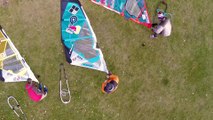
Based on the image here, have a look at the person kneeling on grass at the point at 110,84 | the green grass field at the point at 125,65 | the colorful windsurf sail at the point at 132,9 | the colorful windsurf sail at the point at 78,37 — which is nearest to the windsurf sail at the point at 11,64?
the green grass field at the point at 125,65

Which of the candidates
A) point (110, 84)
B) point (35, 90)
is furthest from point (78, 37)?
point (35, 90)

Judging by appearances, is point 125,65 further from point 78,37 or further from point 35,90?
point 35,90

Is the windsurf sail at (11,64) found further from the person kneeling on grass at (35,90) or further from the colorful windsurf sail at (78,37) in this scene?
the colorful windsurf sail at (78,37)

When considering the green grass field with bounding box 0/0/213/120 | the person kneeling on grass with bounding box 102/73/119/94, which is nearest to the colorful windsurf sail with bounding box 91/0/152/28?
the green grass field with bounding box 0/0/213/120

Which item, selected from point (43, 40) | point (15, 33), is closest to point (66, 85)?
point (43, 40)

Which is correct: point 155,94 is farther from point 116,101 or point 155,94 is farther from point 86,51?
point 86,51

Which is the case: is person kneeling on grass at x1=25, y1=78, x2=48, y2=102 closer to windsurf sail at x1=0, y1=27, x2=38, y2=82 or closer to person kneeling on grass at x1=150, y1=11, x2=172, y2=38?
windsurf sail at x1=0, y1=27, x2=38, y2=82
